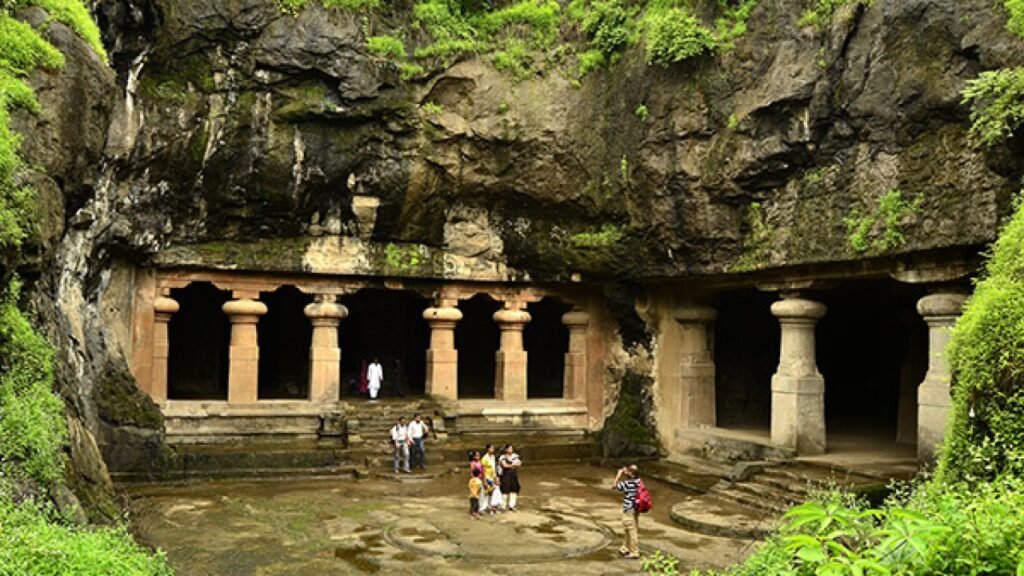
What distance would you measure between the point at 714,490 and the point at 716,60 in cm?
690

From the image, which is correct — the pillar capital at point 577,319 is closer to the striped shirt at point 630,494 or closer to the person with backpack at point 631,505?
the person with backpack at point 631,505

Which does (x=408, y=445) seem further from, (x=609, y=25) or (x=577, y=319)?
(x=609, y=25)

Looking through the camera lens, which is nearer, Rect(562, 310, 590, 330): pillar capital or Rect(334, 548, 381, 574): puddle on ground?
Rect(334, 548, 381, 574): puddle on ground

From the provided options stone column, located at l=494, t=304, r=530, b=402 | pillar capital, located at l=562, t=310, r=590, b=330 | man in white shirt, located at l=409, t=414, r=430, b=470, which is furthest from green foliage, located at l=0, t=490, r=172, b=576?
pillar capital, located at l=562, t=310, r=590, b=330

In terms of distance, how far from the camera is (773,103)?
14.0 m

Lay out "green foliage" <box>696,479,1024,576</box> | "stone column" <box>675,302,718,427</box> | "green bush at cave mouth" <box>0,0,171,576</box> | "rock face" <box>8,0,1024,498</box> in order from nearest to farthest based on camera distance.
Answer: "green foliage" <box>696,479,1024,576</box> → "green bush at cave mouth" <box>0,0,171,576</box> → "rock face" <box>8,0,1024,498</box> → "stone column" <box>675,302,718,427</box>

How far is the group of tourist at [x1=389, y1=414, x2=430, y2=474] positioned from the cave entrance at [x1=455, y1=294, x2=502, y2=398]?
722cm

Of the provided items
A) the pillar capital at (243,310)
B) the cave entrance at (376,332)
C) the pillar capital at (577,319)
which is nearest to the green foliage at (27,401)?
the pillar capital at (243,310)

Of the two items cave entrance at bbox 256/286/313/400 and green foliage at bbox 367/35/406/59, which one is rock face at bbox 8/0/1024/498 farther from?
cave entrance at bbox 256/286/313/400

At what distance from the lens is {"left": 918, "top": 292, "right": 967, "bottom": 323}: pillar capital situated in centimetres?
1273

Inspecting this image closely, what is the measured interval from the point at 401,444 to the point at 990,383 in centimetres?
1032

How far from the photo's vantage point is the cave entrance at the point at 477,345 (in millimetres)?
23766

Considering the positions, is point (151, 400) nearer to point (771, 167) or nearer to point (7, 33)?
point (7, 33)

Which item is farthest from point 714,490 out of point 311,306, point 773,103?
point 311,306
